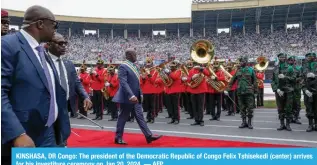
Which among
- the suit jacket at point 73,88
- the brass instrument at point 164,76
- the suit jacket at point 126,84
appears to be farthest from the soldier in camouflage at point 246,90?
the suit jacket at point 73,88

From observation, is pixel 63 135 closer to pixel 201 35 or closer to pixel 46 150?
pixel 46 150

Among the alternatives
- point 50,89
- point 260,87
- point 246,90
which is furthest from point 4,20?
point 260,87

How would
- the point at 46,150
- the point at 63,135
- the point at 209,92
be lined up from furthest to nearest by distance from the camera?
the point at 209,92 → the point at 63,135 → the point at 46,150

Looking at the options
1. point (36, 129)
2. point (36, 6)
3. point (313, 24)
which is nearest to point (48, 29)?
point (36, 6)

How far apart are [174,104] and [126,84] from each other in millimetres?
4167

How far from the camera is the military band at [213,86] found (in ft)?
28.3

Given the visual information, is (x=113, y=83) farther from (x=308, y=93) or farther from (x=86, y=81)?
(x=308, y=93)

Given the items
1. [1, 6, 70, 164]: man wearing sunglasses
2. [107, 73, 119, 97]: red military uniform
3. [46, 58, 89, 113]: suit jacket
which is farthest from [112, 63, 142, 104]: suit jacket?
[107, 73, 119, 97]: red military uniform

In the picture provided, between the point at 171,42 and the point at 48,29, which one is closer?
the point at 48,29

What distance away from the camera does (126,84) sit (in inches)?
263

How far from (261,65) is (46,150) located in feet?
53.3

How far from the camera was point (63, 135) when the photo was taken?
3.04 meters

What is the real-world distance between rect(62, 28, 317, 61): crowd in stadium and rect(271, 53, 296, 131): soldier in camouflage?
33.8m

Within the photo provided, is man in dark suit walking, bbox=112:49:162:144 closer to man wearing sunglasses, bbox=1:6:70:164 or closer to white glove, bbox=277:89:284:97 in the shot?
white glove, bbox=277:89:284:97
